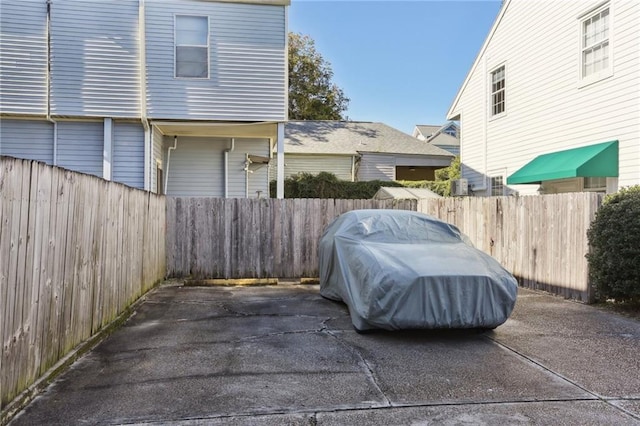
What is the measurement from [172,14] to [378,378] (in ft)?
35.4

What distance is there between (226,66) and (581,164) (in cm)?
834

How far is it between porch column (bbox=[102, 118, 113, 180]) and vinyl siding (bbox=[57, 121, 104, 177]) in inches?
11.8

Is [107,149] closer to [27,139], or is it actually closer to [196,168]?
→ [27,139]

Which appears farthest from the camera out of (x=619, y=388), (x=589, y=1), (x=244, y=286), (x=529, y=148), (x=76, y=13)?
(x=529, y=148)

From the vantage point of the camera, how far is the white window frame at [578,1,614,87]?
9555 millimetres

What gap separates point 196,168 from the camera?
13.7 meters

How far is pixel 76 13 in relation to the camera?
11328mm

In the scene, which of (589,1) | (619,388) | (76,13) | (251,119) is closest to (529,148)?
(589,1)

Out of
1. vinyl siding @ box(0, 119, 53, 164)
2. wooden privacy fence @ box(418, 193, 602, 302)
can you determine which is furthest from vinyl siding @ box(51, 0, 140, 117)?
wooden privacy fence @ box(418, 193, 602, 302)

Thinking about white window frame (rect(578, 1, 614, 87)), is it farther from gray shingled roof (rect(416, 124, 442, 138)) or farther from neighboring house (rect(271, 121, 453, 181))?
gray shingled roof (rect(416, 124, 442, 138))

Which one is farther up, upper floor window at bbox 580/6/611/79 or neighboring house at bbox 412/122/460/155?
neighboring house at bbox 412/122/460/155

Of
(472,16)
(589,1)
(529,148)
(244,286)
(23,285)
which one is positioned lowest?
(244,286)

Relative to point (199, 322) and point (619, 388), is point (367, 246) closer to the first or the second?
point (199, 322)

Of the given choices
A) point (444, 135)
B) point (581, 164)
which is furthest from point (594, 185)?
point (444, 135)
